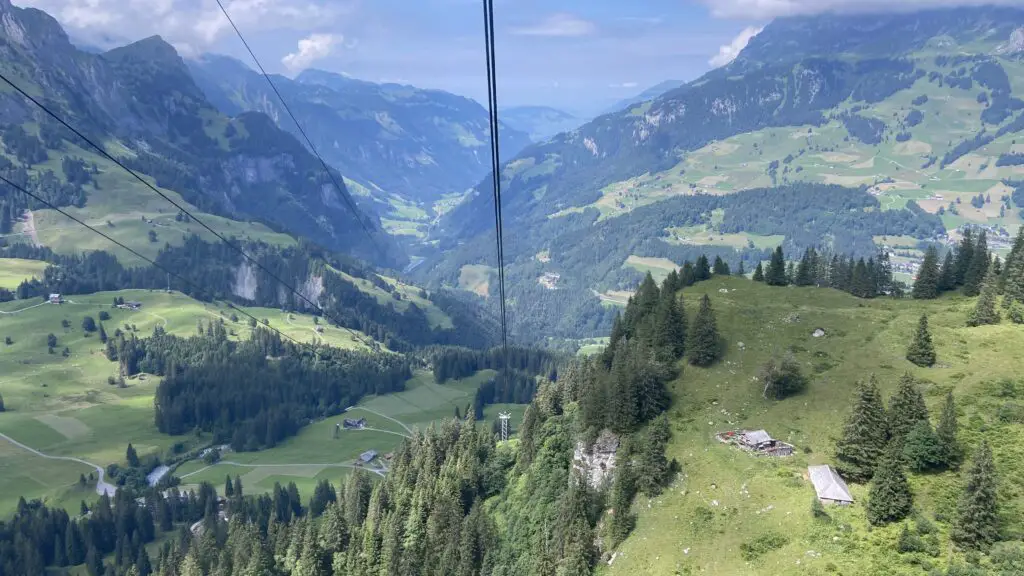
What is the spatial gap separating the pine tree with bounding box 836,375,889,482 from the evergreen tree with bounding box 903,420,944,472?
7.59 feet

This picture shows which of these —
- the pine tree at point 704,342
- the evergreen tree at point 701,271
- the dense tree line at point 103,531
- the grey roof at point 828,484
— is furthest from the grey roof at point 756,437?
the dense tree line at point 103,531

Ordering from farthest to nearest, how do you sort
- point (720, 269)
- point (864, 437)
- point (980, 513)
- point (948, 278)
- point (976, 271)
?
point (720, 269) < point (948, 278) < point (976, 271) < point (864, 437) < point (980, 513)

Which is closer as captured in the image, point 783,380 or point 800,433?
point 800,433

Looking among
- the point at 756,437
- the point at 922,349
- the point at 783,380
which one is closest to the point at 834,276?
the point at 922,349

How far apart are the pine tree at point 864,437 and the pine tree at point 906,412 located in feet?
3.06

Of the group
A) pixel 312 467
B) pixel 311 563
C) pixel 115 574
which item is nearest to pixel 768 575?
pixel 311 563

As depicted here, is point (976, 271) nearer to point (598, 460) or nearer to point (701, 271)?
point (701, 271)

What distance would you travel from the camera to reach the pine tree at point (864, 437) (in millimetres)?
66875

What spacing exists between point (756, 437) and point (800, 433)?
5564 mm

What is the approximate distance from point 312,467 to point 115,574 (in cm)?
6585

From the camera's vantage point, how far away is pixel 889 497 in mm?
60531

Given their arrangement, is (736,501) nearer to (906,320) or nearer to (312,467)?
(906,320)

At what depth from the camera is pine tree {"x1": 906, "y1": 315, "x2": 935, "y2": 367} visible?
86.6m

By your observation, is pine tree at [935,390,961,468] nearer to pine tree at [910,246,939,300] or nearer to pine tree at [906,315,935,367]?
pine tree at [906,315,935,367]
